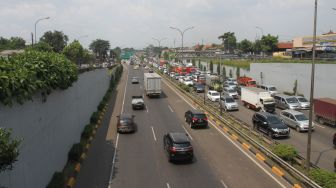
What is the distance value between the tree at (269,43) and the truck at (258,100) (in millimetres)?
58594

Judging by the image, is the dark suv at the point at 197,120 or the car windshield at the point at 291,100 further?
the car windshield at the point at 291,100

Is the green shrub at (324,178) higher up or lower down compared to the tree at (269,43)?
lower down

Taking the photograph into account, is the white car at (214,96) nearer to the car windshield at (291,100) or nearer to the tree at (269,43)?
the car windshield at (291,100)

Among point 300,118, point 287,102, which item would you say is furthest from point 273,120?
point 287,102

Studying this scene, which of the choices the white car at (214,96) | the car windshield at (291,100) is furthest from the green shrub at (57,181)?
the white car at (214,96)

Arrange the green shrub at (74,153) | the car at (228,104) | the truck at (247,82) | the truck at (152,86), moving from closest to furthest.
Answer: the green shrub at (74,153) < the car at (228,104) < the truck at (152,86) < the truck at (247,82)

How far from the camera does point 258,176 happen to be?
63.0 feet

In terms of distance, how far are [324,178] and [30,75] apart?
12.9 m

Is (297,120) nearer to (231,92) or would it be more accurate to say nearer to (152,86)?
(231,92)

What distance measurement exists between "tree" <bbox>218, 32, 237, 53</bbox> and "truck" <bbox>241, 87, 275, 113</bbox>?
12720 centimetres

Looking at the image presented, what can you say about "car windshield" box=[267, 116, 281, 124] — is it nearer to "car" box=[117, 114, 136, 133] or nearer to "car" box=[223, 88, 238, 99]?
"car" box=[117, 114, 136, 133]

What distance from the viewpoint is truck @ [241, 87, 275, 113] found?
39.9m

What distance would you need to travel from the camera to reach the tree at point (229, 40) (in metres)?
169

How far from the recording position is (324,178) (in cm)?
1619
